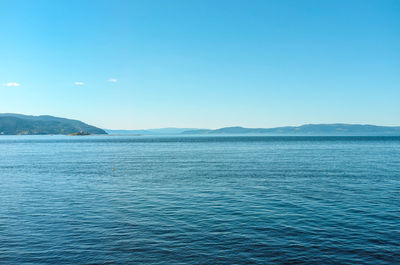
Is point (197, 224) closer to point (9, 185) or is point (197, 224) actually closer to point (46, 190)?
point (46, 190)

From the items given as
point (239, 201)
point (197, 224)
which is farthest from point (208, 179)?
point (197, 224)

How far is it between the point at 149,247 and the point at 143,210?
929 cm

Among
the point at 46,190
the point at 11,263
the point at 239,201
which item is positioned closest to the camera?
the point at 11,263

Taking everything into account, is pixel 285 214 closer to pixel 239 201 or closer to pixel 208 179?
pixel 239 201

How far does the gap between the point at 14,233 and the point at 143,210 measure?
1050 cm

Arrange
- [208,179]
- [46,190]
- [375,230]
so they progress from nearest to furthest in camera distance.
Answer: [375,230], [46,190], [208,179]

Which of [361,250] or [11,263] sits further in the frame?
[361,250]

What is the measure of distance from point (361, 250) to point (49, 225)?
2330 cm

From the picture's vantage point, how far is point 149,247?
19.3 metres

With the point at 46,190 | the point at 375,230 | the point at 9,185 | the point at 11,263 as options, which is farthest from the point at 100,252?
the point at 9,185

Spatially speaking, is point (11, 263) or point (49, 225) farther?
point (49, 225)

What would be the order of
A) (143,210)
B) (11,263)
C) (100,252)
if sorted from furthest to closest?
(143,210) → (100,252) → (11,263)

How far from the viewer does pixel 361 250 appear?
61.4ft

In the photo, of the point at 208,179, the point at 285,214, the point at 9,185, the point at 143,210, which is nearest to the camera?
the point at 285,214
